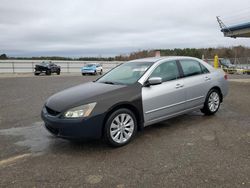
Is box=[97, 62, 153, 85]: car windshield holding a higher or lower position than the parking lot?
higher

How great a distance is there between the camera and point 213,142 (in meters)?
4.66

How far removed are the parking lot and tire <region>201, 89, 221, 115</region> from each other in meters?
0.48

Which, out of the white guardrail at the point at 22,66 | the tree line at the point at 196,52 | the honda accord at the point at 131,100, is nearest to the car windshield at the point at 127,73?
the honda accord at the point at 131,100

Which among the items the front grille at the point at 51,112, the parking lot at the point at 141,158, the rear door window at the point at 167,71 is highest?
Answer: the rear door window at the point at 167,71

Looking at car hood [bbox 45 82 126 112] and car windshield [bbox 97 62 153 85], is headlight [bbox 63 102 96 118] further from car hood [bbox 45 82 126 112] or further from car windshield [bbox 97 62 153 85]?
car windshield [bbox 97 62 153 85]

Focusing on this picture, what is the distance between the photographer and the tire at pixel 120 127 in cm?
441

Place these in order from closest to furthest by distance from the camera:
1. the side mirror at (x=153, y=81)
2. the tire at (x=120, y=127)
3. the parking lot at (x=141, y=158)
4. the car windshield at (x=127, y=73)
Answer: the parking lot at (x=141, y=158) → the tire at (x=120, y=127) → the side mirror at (x=153, y=81) → the car windshield at (x=127, y=73)

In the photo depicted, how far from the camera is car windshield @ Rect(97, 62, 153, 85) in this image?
529 centimetres

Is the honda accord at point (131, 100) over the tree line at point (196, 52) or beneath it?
beneath

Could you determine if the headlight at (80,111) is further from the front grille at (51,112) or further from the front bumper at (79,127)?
the front grille at (51,112)

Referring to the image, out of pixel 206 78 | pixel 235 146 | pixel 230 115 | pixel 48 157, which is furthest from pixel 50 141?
pixel 230 115

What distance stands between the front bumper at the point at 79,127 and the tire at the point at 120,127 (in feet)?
0.52

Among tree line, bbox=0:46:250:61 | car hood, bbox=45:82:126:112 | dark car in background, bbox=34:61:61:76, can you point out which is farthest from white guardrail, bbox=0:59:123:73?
car hood, bbox=45:82:126:112

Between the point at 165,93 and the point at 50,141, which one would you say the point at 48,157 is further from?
the point at 165,93
